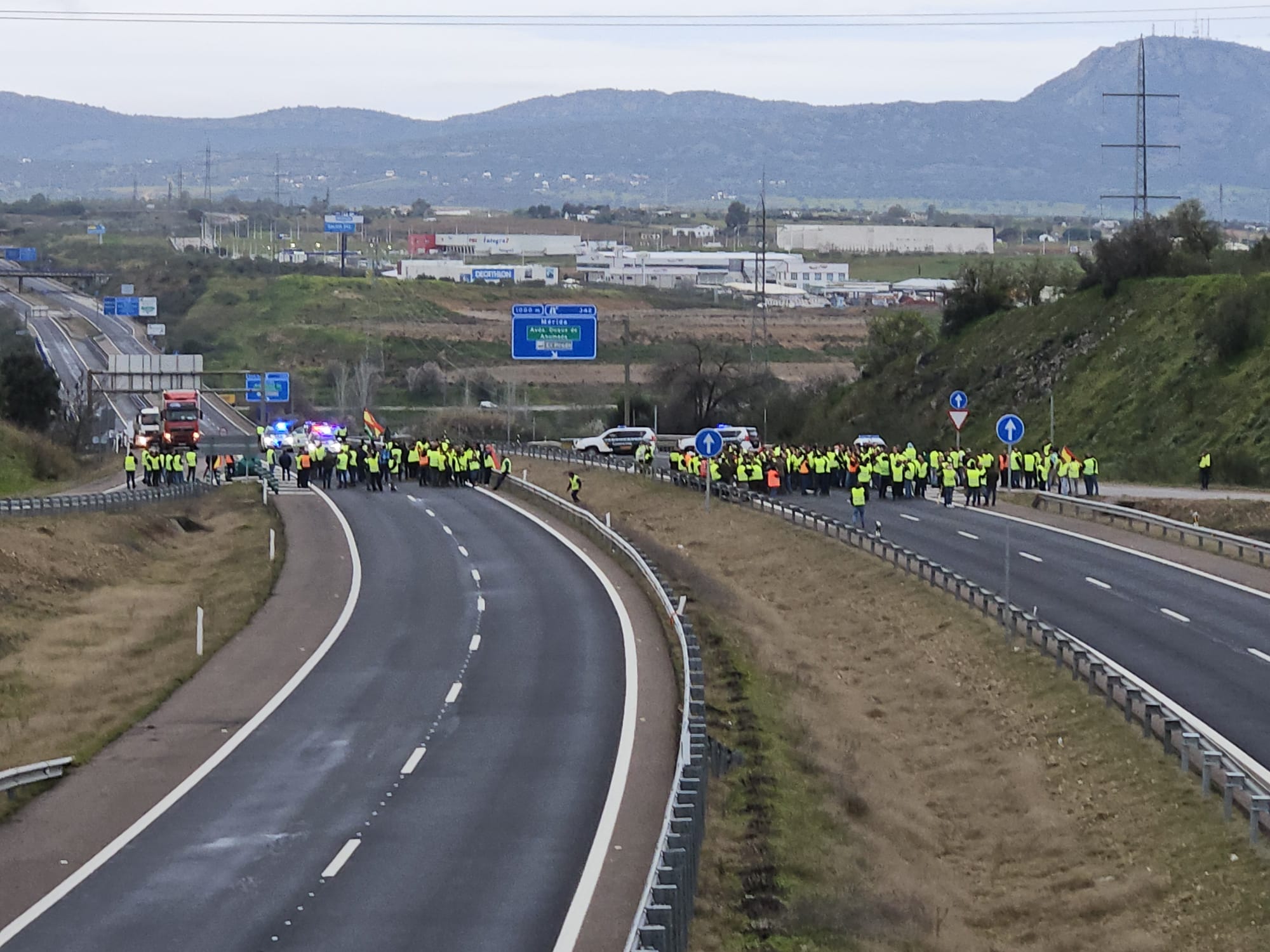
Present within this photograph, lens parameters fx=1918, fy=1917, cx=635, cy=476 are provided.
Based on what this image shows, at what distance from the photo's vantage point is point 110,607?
3800 cm

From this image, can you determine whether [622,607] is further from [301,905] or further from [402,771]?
[301,905]

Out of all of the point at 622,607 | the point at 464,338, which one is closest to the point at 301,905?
the point at 622,607

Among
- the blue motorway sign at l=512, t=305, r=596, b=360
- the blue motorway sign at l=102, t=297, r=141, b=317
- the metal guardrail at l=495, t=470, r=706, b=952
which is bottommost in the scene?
the metal guardrail at l=495, t=470, r=706, b=952

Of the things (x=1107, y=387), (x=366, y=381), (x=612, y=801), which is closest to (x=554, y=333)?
(x=1107, y=387)

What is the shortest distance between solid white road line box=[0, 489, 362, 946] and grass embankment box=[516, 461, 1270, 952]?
5346mm

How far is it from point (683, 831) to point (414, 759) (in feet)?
20.7

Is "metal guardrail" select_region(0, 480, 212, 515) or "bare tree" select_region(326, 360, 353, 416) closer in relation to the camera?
"metal guardrail" select_region(0, 480, 212, 515)

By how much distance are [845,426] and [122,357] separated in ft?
110

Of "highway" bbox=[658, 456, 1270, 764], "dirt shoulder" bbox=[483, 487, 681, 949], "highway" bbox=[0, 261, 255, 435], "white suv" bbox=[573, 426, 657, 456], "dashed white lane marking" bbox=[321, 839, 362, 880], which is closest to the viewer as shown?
"dirt shoulder" bbox=[483, 487, 681, 949]

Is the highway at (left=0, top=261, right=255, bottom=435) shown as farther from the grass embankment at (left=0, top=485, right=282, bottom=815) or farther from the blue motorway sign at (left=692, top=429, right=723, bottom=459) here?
the blue motorway sign at (left=692, top=429, right=723, bottom=459)

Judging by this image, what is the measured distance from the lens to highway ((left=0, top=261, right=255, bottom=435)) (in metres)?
115

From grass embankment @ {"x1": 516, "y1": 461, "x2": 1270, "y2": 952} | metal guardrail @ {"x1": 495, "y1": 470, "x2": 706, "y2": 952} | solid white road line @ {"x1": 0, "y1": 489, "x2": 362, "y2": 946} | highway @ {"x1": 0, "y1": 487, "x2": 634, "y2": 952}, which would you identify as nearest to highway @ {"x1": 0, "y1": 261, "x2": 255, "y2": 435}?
solid white road line @ {"x1": 0, "y1": 489, "x2": 362, "y2": 946}

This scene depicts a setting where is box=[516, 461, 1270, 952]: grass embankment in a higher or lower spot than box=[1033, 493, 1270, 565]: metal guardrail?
lower

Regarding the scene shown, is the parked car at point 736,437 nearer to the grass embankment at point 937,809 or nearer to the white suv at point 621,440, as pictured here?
the white suv at point 621,440
